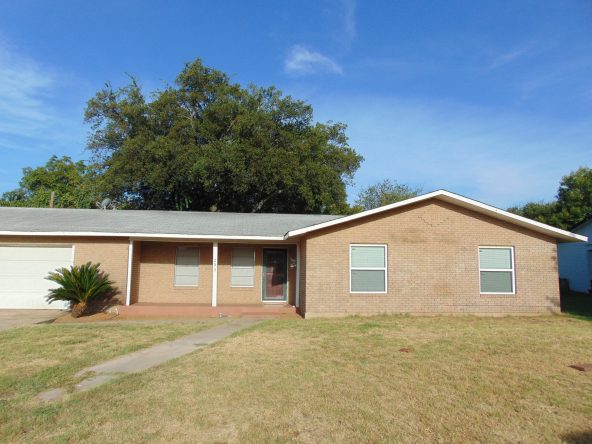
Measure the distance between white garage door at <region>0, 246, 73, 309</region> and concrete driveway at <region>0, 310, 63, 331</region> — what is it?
0.62 meters

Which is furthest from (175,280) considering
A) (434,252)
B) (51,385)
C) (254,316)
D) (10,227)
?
(51,385)

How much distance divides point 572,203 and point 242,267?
3161 centimetres

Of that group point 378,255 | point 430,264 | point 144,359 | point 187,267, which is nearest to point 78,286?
point 187,267

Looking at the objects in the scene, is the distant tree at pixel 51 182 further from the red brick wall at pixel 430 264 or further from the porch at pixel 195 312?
the red brick wall at pixel 430 264

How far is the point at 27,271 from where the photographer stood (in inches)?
613

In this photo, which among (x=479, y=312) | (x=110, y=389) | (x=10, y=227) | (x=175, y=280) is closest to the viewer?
(x=110, y=389)

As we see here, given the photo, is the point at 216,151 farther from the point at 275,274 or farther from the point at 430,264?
the point at 430,264

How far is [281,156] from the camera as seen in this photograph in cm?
2520

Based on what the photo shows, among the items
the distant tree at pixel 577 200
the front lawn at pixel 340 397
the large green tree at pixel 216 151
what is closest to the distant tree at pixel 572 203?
the distant tree at pixel 577 200

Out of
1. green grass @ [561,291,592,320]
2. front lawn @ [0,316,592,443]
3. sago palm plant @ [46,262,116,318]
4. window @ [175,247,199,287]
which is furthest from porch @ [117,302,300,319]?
green grass @ [561,291,592,320]

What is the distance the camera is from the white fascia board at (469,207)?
13445 millimetres

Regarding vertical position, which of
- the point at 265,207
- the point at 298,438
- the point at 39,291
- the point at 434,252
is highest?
the point at 265,207

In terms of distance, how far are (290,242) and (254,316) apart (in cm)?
301

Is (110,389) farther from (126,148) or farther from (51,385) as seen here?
(126,148)
